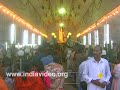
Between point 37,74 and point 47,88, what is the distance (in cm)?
51

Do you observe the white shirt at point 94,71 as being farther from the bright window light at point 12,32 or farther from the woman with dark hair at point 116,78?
the bright window light at point 12,32

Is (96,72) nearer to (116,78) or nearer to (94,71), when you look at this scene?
(94,71)

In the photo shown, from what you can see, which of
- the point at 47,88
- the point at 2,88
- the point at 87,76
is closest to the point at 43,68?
the point at 47,88

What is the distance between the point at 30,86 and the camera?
5.88m

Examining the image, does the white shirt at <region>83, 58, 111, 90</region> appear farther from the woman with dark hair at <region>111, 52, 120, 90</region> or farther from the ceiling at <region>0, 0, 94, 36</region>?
the ceiling at <region>0, 0, 94, 36</region>

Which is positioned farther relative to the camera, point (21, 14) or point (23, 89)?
point (21, 14)

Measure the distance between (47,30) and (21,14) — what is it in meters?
24.0

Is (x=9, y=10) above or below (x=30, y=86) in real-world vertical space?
above

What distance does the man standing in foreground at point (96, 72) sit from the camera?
5879 millimetres

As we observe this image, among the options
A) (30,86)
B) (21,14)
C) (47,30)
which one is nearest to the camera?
(30,86)

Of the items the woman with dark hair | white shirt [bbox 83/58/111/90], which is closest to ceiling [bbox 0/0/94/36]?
the woman with dark hair

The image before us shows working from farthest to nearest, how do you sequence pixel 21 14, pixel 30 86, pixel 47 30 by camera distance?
1. pixel 47 30
2. pixel 21 14
3. pixel 30 86

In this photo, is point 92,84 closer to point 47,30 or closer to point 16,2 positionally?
point 16,2

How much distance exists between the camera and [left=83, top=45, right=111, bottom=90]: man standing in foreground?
231 inches
